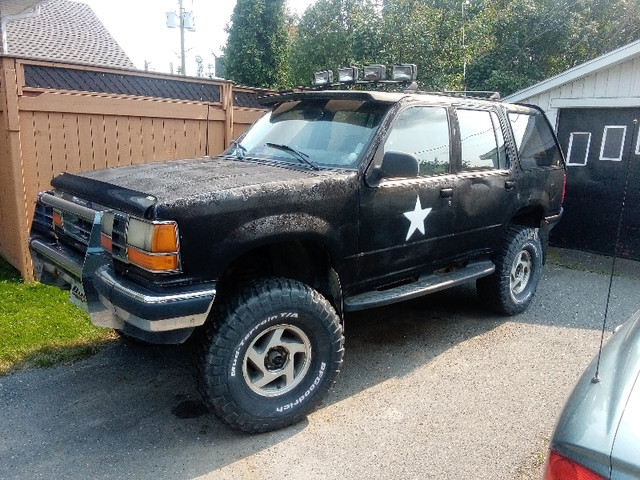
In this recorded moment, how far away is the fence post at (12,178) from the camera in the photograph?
16.9 feet

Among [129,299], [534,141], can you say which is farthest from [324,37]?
[129,299]

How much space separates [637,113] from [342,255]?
6127 mm

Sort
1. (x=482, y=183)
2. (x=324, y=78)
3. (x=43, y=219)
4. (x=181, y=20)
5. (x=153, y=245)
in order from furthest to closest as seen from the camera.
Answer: (x=181, y=20)
(x=324, y=78)
(x=482, y=183)
(x=43, y=219)
(x=153, y=245)

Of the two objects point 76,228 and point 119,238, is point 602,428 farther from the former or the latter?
point 76,228

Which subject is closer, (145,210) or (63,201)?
(145,210)

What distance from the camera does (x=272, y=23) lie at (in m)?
18.0

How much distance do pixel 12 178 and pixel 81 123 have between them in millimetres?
889

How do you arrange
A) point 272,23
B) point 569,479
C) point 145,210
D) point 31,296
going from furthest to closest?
A: point 272,23 → point 31,296 → point 145,210 → point 569,479

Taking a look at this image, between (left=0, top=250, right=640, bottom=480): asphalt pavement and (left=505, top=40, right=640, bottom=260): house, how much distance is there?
3.44 m

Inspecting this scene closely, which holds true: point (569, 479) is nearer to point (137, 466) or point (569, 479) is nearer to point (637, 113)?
point (137, 466)

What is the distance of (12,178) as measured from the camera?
5371 mm

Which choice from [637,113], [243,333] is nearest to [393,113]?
[243,333]

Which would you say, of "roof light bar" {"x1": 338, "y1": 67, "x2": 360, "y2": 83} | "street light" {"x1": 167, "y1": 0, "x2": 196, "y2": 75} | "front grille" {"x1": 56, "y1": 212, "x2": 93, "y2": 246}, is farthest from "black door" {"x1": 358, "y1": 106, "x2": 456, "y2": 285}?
"street light" {"x1": 167, "y1": 0, "x2": 196, "y2": 75}

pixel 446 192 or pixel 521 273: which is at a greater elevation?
pixel 446 192
